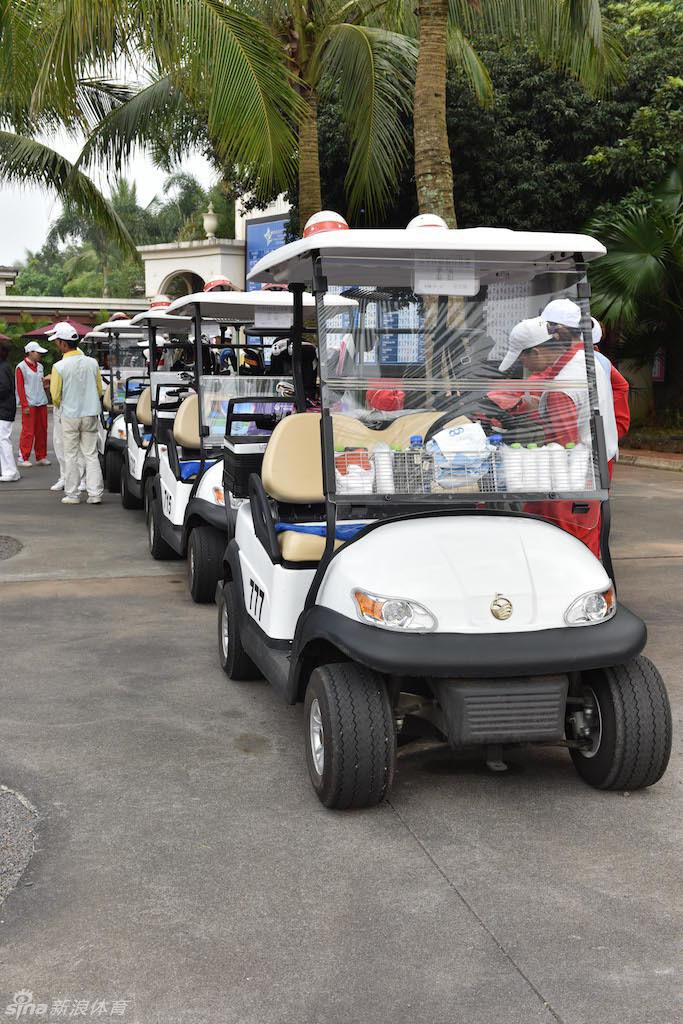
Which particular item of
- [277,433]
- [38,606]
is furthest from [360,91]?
[277,433]

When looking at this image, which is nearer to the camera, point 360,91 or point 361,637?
point 361,637

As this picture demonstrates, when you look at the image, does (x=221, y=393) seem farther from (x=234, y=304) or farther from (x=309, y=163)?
(x=309, y=163)

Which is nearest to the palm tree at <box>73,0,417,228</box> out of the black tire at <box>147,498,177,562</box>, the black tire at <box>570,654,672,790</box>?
the black tire at <box>147,498,177,562</box>

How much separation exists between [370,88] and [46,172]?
682cm

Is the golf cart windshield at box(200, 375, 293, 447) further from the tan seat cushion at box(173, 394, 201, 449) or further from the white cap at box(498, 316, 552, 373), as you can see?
the white cap at box(498, 316, 552, 373)

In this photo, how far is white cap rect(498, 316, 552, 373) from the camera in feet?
13.4

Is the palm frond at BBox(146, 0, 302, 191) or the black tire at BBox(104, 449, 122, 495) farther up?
the palm frond at BBox(146, 0, 302, 191)

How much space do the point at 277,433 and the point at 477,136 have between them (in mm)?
13255

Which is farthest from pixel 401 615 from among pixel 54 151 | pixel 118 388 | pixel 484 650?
pixel 54 151

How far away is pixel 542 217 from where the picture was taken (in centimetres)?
1697

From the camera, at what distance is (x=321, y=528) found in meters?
4.36

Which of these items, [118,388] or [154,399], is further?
[118,388]

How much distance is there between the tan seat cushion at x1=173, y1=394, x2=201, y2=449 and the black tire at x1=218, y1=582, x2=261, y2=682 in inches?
84.3

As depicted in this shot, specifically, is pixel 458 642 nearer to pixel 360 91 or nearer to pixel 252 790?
pixel 252 790
